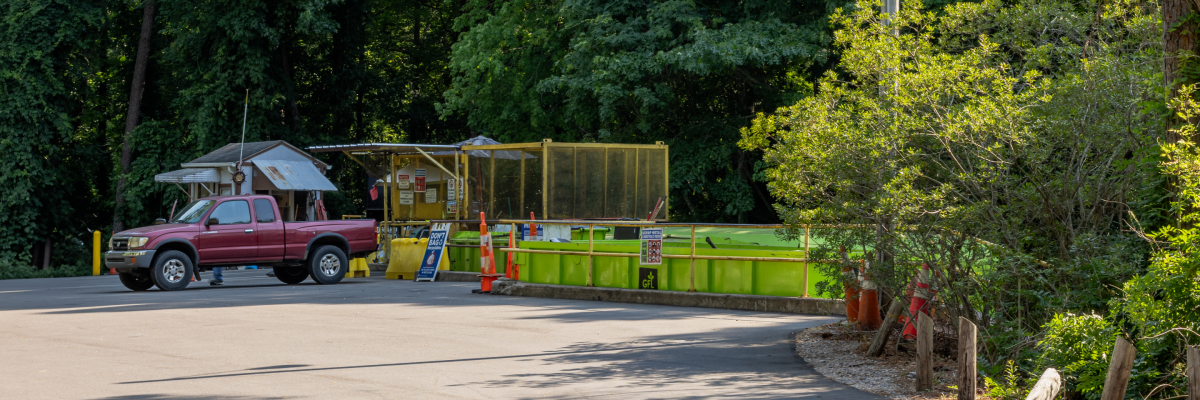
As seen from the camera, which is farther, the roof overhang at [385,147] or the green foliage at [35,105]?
the green foliage at [35,105]

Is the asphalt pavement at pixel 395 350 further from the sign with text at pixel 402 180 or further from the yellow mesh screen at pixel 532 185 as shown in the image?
the sign with text at pixel 402 180

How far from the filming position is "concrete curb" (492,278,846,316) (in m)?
14.8

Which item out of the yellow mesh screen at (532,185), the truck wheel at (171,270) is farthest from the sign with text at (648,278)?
the truck wheel at (171,270)

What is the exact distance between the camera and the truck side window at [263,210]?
20.8 metres

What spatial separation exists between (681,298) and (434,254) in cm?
721

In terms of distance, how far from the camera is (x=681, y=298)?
16078 millimetres

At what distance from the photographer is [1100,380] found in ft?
22.5

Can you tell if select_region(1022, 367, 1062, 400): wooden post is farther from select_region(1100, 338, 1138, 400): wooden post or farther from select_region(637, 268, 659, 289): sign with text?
select_region(637, 268, 659, 289): sign with text

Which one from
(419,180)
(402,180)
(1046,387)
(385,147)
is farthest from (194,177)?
(1046,387)

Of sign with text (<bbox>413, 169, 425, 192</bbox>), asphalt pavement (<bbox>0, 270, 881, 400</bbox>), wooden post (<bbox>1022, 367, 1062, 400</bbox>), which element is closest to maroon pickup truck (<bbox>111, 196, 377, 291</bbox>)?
asphalt pavement (<bbox>0, 270, 881, 400</bbox>)

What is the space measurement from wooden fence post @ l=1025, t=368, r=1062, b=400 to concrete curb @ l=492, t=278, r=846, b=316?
25.8ft

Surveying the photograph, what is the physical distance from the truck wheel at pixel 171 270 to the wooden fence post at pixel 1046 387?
16.8m

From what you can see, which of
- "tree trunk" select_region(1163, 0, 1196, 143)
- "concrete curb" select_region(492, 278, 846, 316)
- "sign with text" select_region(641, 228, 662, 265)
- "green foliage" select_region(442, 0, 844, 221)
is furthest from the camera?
"green foliage" select_region(442, 0, 844, 221)

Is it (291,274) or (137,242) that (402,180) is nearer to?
(291,274)
